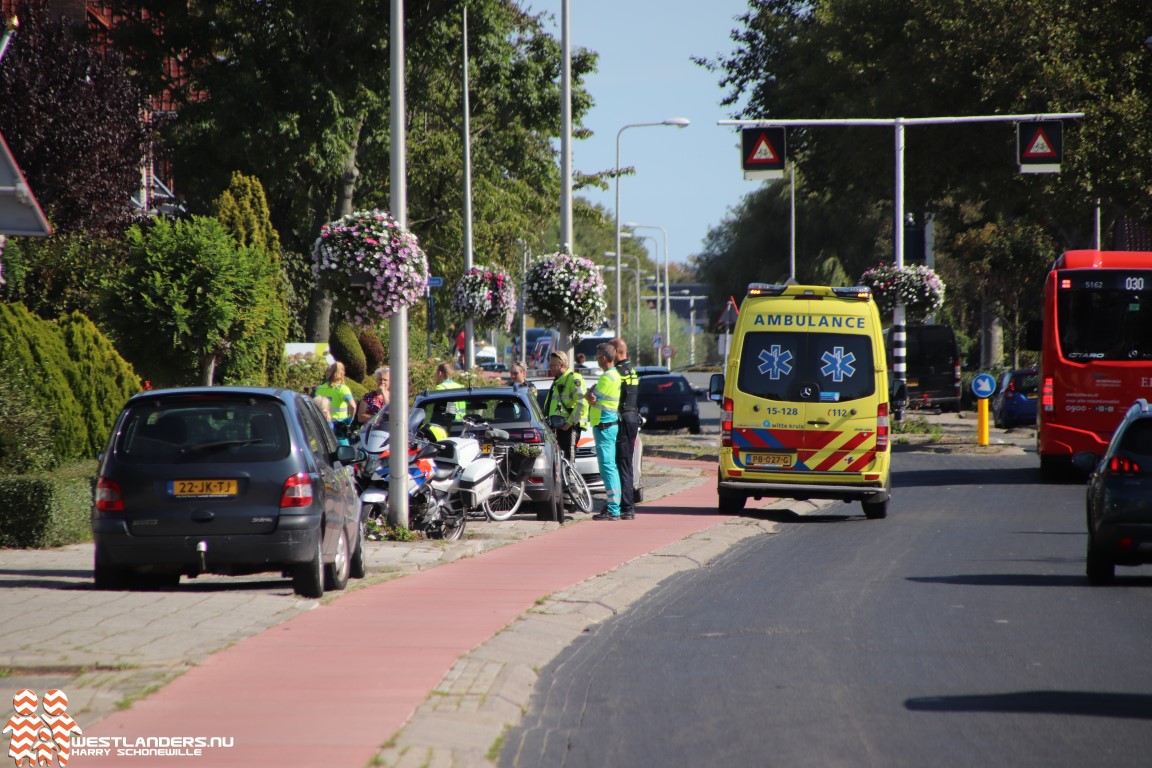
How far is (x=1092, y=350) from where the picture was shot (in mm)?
24312

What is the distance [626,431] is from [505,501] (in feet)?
5.32

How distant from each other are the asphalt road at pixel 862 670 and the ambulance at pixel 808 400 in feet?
11.7

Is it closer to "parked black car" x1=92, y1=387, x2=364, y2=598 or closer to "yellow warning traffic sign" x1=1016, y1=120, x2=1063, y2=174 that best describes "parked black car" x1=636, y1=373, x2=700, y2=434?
"yellow warning traffic sign" x1=1016, y1=120, x2=1063, y2=174

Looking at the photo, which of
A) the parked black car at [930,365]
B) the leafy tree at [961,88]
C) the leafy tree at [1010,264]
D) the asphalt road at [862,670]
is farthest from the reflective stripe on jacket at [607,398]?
the leafy tree at [1010,264]

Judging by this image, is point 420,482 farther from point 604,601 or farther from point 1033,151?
point 1033,151

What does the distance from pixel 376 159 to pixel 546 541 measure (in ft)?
94.4

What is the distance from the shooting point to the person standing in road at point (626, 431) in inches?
729

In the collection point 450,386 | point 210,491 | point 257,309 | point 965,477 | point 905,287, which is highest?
point 905,287

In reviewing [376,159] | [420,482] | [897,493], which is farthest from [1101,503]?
[376,159]

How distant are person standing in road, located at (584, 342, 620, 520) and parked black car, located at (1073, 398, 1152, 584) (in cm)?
637

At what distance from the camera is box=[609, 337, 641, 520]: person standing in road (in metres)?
18.5

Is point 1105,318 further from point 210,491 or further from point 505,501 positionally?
point 210,491

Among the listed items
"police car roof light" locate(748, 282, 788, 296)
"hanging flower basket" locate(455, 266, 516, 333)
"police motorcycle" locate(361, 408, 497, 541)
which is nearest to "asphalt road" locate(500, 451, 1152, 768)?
"police motorcycle" locate(361, 408, 497, 541)

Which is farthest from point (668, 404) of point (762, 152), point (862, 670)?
point (862, 670)
